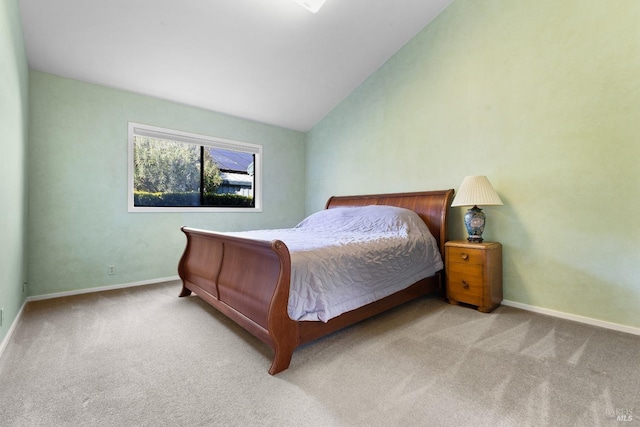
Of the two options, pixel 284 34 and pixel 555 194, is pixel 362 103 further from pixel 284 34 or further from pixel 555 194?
pixel 555 194

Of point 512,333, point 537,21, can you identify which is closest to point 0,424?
point 512,333

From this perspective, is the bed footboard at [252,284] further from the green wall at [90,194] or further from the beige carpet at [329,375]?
the green wall at [90,194]

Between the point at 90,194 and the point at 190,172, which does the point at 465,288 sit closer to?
the point at 190,172

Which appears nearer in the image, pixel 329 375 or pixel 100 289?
pixel 329 375

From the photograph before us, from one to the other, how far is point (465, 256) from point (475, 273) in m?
0.17

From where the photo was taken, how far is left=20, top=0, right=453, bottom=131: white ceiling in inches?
95.1

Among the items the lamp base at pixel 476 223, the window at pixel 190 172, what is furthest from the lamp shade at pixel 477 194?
the window at pixel 190 172

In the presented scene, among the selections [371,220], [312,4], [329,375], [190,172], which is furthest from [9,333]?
[312,4]

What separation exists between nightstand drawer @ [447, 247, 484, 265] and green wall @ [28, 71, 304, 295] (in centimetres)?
316

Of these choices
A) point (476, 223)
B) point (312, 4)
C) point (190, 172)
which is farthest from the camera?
point (190, 172)

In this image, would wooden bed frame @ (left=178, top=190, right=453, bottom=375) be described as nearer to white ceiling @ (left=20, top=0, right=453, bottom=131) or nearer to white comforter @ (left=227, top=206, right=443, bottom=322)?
white comforter @ (left=227, top=206, right=443, bottom=322)

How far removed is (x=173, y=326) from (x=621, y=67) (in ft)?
13.2

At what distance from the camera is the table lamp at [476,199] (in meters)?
2.49

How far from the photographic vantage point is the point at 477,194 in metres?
2.53
